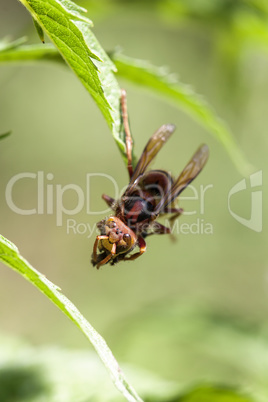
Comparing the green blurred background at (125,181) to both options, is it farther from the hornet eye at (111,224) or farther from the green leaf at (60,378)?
the hornet eye at (111,224)

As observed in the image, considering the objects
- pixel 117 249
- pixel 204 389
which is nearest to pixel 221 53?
pixel 117 249

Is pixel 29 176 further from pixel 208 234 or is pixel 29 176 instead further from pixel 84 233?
pixel 208 234

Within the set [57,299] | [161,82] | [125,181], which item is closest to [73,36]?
[57,299]

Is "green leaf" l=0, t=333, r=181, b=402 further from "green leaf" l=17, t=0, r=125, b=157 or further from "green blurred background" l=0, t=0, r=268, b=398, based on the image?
"green blurred background" l=0, t=0, r=268, b=398

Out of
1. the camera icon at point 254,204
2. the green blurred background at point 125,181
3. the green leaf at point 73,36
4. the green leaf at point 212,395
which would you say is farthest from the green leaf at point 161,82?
the camera icon at point 254,204

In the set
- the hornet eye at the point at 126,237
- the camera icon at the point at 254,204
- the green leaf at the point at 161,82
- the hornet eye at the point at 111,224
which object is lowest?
the hornet eye at the point at 126,237
